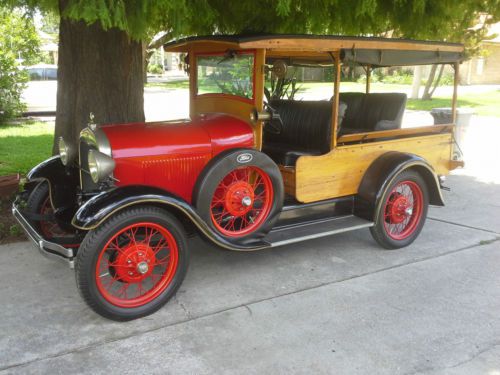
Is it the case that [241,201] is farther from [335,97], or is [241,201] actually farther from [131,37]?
[131,37]

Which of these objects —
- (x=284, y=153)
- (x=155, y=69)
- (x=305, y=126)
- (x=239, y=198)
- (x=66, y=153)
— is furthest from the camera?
(x=155, y=69)

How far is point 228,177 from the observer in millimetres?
3850

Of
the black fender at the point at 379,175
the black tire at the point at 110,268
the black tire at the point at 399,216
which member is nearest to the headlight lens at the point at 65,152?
the black tire at the point at 110,268

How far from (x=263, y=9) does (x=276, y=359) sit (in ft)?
13.1

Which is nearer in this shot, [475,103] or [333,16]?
[333,16]

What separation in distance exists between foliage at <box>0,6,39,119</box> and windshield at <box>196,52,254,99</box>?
8.58 m

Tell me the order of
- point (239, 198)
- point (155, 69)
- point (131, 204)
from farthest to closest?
point (155, 69) → point (239, 198) → point (131, 204)

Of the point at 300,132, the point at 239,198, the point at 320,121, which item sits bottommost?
the point at 239,198

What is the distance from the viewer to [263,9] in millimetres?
5422

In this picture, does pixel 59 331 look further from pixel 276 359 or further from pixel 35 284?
pixel 276 359

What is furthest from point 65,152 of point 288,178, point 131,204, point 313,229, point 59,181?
point 313,229

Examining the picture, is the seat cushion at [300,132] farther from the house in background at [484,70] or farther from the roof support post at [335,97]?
the house in background at [484,70]

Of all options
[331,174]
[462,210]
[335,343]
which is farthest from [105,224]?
[462,210]

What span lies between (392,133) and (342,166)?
0.70 metres
